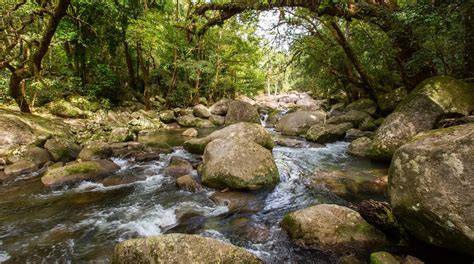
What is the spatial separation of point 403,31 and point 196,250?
748 cm

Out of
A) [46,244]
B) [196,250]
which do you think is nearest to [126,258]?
[196,250]

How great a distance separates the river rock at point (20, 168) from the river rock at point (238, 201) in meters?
5.21

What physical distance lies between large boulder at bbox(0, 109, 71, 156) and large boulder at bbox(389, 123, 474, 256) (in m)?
9.21

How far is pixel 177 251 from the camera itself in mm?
3084

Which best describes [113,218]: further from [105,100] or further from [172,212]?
[105,100]

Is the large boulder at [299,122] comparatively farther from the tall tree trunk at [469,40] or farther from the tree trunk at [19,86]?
the tree trunk at [19,86]

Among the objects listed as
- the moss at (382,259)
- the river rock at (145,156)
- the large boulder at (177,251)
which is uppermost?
the large boulder at (177,251)

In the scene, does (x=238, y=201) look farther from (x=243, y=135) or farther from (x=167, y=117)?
(x=167, y=117)

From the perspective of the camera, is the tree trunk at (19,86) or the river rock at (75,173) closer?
the river rock at (75,173)

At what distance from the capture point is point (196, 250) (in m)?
3.13

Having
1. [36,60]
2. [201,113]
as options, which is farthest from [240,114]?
[36,60]

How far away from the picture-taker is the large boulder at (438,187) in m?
2.83

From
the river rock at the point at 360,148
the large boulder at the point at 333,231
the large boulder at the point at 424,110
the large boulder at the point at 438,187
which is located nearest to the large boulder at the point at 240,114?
the river rock at the point at 360,148

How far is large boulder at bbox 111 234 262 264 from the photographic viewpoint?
3.05 metres
